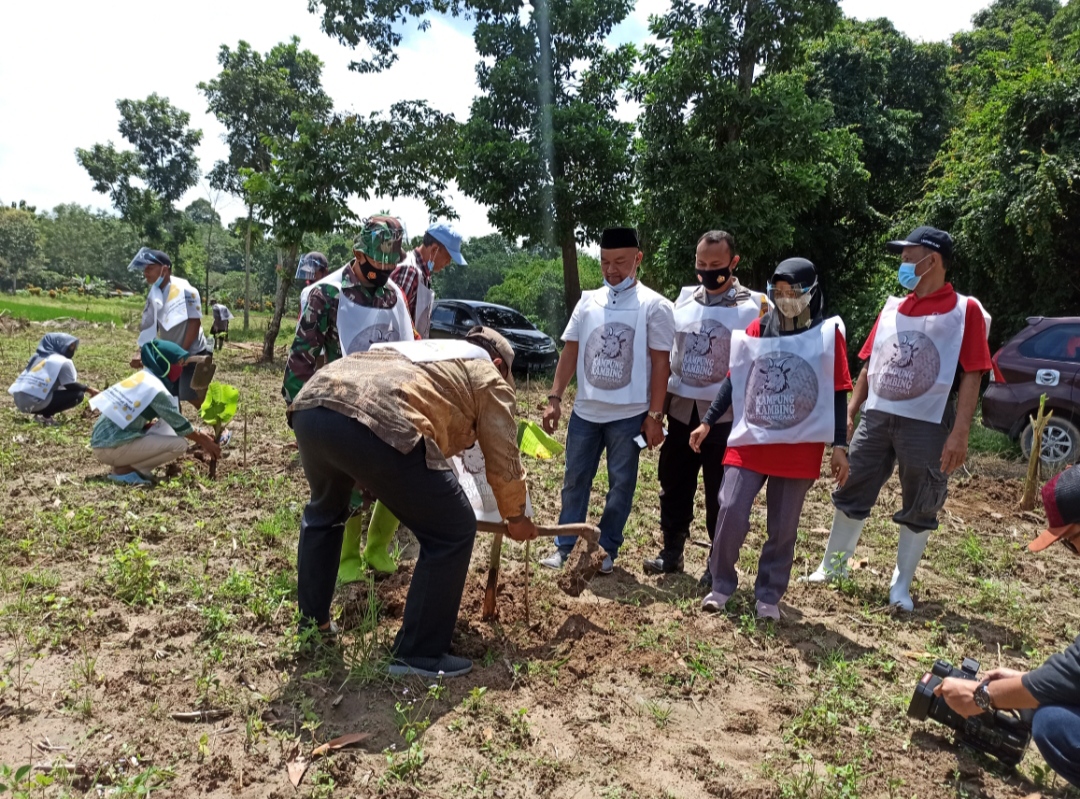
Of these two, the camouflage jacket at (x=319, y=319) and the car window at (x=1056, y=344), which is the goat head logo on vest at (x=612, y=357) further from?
the car window at (x=1056, y=344)

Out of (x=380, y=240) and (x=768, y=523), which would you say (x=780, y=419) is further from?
(x=380, y=240)

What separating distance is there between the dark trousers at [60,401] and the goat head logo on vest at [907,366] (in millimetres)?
7055

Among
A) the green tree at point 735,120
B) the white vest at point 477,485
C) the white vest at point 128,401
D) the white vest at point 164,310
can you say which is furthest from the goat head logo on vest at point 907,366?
the green tree at point 735,120

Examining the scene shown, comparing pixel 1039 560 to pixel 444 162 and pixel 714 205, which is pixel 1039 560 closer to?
pixel 714 205

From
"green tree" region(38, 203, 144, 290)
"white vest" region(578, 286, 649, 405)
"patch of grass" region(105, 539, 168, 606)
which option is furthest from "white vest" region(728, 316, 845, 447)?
"green tree" region(38, 203, 144, 290)

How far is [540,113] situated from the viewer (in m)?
13.1

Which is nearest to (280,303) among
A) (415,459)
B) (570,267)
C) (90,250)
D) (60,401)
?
Result: (570,267)

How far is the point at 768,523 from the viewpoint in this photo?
3.61 meters

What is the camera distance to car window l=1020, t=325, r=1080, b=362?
7.48 m

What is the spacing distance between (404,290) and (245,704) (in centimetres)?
276

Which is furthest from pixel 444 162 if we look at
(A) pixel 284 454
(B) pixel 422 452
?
(B) pixel 422 452

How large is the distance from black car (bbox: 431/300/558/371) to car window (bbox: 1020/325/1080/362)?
773 centimetres

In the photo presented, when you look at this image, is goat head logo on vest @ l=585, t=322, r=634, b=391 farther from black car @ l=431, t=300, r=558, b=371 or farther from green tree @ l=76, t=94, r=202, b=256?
green tree @ l=76, t=94, r=202, b=256

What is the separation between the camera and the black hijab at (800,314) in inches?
136
